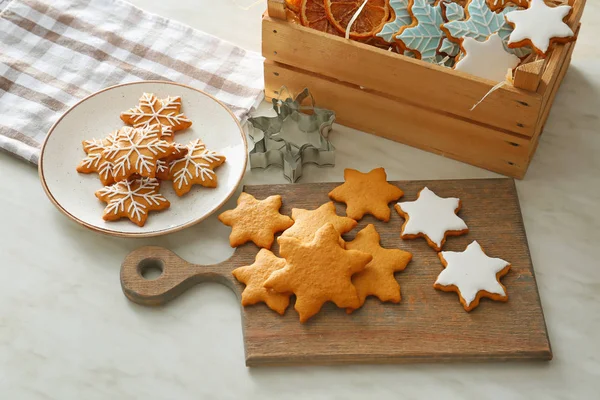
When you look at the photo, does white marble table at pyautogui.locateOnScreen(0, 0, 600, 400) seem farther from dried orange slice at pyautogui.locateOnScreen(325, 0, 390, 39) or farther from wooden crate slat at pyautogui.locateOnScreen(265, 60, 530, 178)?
dried orange slice at pyautogui.locateOnScreen(325, 0, 390, 39)

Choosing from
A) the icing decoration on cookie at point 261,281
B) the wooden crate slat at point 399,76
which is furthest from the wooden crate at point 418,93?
the icing decoration on cookie at point 261,281

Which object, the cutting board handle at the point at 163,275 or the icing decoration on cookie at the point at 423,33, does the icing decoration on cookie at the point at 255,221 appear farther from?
the icing decoration on cookie at the point at 423,33

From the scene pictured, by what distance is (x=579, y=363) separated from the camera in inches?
46.4

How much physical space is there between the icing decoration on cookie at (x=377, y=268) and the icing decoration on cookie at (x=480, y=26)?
367 millimetres

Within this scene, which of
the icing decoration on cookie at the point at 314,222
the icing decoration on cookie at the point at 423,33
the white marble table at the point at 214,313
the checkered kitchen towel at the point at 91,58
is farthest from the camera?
the checkered kitchen towel at the point at 91,58

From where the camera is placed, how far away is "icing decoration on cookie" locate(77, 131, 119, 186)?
4.32 ft

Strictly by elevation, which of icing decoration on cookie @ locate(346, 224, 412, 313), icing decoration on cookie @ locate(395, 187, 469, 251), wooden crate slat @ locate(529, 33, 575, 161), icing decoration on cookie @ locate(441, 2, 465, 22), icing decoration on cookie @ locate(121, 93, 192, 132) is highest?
icing decoration on cookie @ locate(441, 2, 465, 22)

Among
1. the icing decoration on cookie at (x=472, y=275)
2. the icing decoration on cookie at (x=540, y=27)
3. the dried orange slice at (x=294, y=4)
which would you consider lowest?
the icing decoration on cookie at (x=472, y=275)

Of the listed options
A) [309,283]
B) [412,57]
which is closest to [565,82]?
[412,57]

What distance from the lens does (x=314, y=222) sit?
4.19ft

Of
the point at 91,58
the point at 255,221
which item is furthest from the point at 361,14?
the point at 91,58

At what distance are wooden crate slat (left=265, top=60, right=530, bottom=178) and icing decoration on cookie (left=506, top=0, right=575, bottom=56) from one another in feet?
0.50

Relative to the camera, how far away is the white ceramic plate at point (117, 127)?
1.30 m

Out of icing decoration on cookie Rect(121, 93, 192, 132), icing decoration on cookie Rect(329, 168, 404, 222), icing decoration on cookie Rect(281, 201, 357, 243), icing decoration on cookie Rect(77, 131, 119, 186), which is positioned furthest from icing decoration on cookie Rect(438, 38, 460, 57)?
icing decoration on cookie Rect(77, 131, 119, 186)
